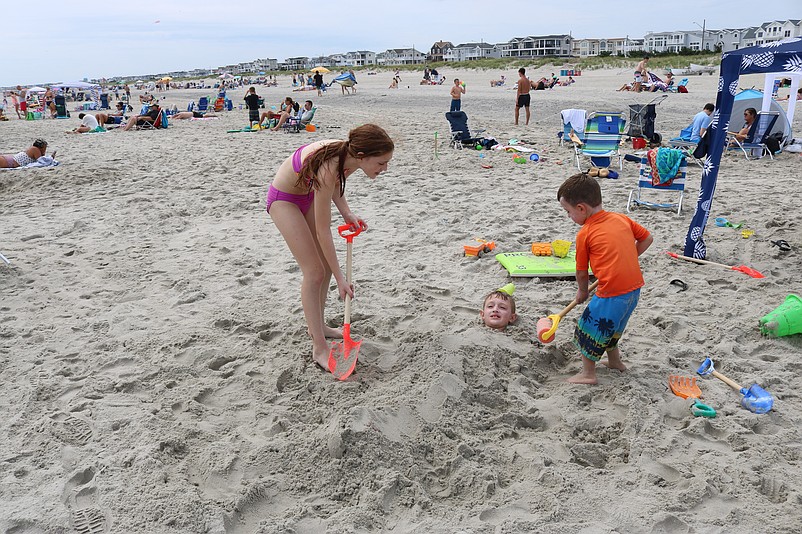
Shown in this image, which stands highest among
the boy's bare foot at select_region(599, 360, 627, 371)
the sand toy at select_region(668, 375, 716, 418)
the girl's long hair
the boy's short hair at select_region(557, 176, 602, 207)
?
the girl's long hair

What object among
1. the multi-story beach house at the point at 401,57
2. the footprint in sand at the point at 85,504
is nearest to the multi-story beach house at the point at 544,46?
the multi-story beach house at the point at 401,57

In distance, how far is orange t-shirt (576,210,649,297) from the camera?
3148 millimetres

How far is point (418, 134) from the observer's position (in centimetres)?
1421

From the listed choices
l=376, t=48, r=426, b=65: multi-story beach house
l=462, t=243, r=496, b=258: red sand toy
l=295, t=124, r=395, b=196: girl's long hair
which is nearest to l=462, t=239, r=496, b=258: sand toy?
l=462, t=243, r=496, b=258: red sand toy

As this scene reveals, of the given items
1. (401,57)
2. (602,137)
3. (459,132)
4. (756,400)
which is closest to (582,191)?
(756,400)

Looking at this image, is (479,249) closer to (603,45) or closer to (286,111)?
(286,111)

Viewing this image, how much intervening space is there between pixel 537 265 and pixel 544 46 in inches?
4155

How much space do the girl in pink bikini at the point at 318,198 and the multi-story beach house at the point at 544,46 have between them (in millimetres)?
102761

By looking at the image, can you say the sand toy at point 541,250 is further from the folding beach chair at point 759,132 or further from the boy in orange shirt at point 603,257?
the folding beach chair at point 759,132

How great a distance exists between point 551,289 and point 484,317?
3.38 ft

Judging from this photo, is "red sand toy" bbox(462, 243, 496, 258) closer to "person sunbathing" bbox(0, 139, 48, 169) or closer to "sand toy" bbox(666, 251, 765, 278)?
"sand toy" bbox(666, 251, 765, 278)

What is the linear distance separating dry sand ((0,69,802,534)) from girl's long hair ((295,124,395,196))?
1320 millimetres

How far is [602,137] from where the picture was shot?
9828 mm

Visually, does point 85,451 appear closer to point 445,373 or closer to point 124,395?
point 124,395
